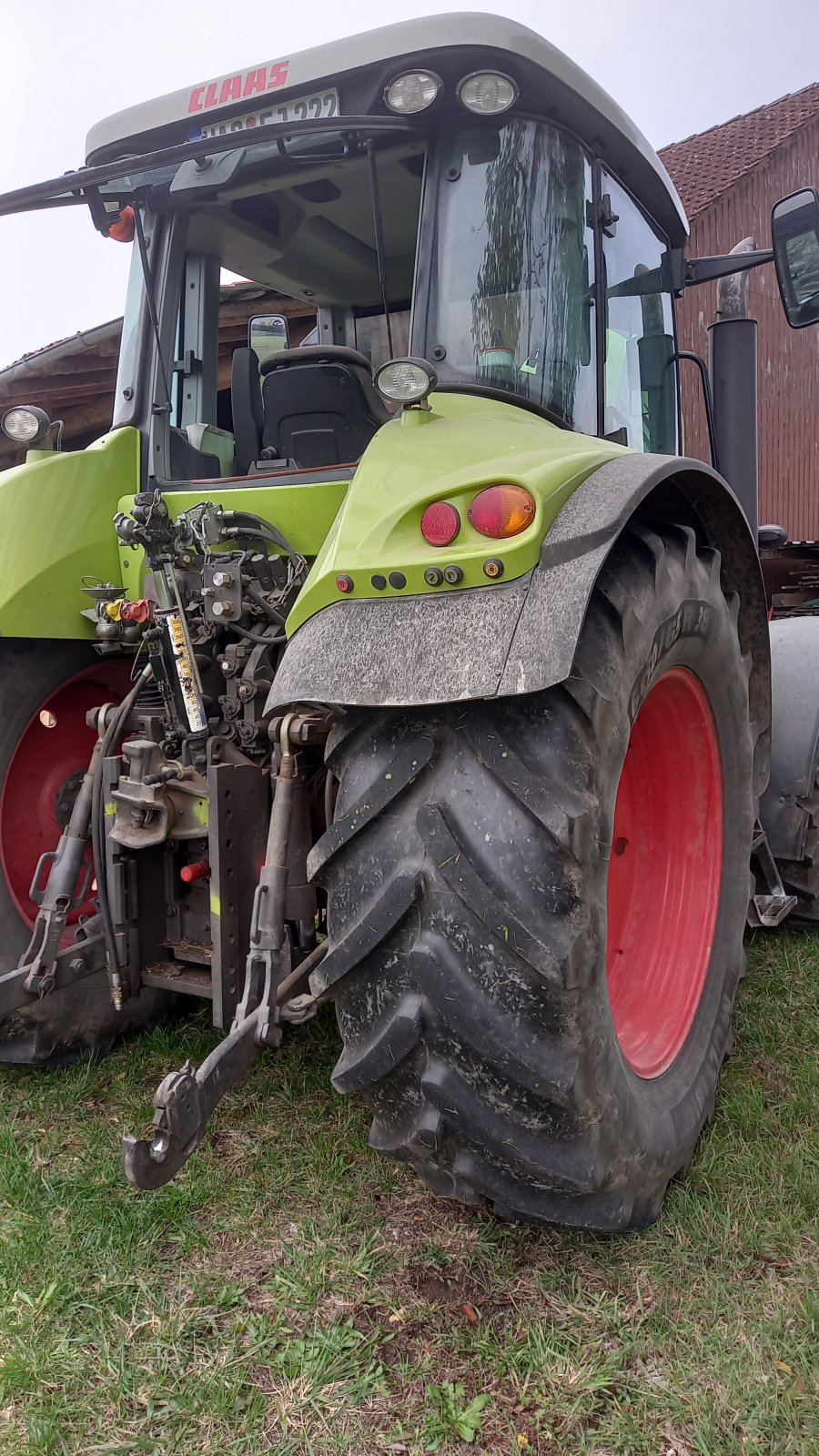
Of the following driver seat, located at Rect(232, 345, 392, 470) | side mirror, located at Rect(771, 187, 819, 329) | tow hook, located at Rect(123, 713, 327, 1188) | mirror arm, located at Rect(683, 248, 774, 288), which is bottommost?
tow hook, located at Rect(123, 713, 327, 1188)

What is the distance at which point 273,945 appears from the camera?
2.02 meters

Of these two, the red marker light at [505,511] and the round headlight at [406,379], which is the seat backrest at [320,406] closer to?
the round headlight at [406,379]

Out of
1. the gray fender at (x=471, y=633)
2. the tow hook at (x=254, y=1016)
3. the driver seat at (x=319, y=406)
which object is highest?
the driver seat at (x=319, y=406)

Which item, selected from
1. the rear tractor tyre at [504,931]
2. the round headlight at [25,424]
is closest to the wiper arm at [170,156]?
the round headlight at [25,424]

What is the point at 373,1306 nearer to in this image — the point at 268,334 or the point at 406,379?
the point at 406,379

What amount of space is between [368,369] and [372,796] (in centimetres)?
154

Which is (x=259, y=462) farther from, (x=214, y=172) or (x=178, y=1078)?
A: (x=178, y=1078)

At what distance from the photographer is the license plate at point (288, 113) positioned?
226cm

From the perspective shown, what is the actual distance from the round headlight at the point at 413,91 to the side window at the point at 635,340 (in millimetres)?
667

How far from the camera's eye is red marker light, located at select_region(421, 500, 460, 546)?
1.66m

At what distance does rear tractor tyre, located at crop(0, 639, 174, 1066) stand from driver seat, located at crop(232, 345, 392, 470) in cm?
83

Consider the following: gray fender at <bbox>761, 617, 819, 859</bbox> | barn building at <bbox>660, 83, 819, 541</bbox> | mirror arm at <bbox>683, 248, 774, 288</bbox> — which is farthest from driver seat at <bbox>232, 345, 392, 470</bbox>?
barn building at <bbox>660, 83, 819, 541</bbox>

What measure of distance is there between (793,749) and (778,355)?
1129cm

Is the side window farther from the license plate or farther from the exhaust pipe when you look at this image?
the license plate
